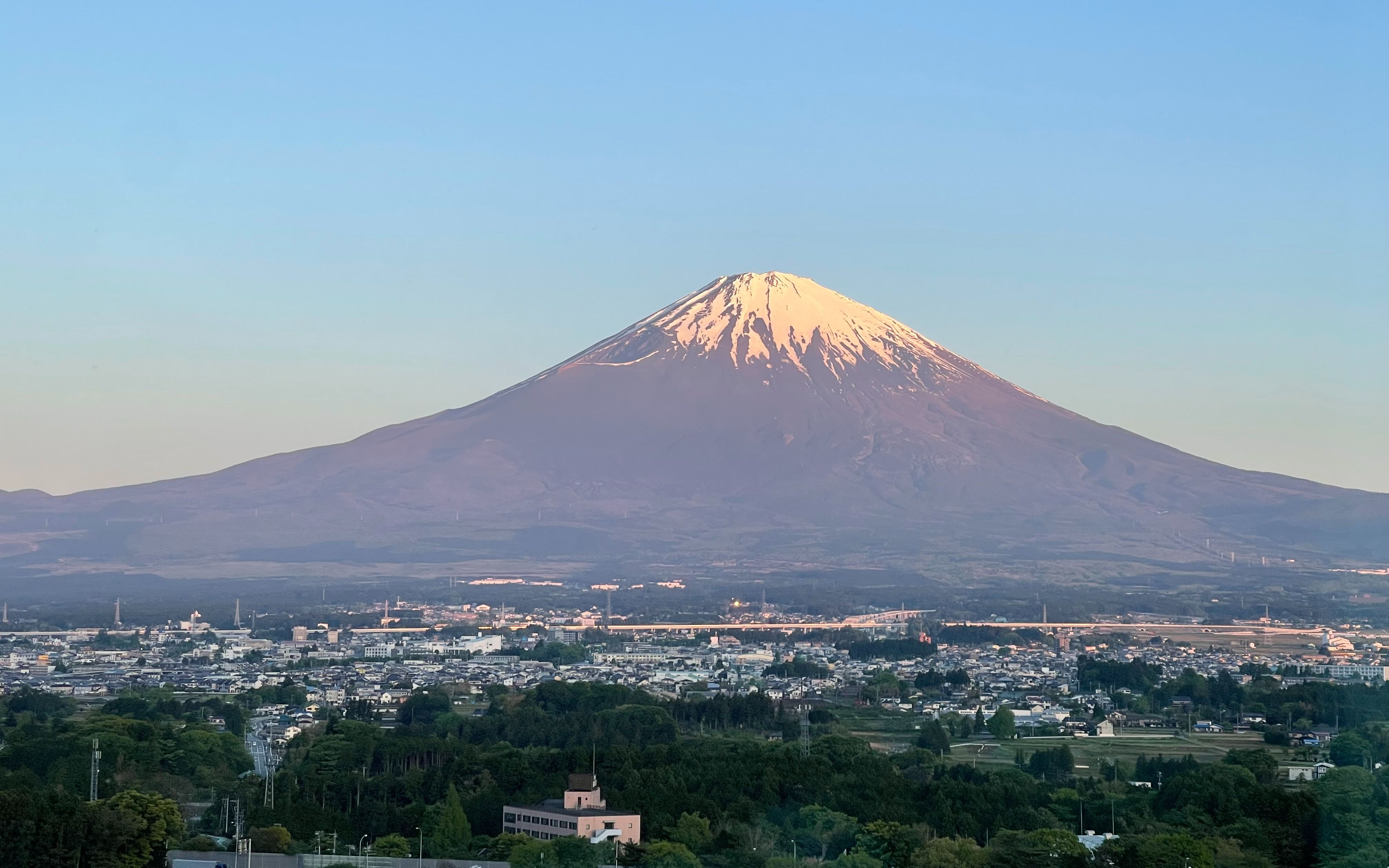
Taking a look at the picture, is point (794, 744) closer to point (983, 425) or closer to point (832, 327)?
point (983, 425)

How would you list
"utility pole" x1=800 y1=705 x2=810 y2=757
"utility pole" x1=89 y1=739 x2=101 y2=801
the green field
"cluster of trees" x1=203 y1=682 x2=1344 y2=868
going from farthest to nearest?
the green field < "utility pole" x1=800 y1=705 x2=810 y2=757 < "utility pole" x1=89 y1=739 x2=101 y2=801 < "cluster of trees" x1=203 y1=682 x2=1344 y2=868

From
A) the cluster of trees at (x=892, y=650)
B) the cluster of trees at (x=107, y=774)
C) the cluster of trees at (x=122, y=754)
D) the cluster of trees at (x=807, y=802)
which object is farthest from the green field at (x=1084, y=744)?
the cluster of trees at (x=892, y=650)

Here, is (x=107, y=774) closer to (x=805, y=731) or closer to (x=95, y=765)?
(x=95, y=765)

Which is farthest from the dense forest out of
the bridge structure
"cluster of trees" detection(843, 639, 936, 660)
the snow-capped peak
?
the snow-capped peak

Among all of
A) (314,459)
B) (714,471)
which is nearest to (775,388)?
(714,471)

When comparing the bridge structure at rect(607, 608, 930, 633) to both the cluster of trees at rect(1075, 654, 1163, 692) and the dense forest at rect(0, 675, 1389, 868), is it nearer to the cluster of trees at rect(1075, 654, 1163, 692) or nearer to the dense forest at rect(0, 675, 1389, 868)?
the cluster of trees at rect(1075, 654, 1163, 692)

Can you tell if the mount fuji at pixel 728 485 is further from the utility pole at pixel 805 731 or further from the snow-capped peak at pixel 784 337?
the utility pole at pixel 805 731
